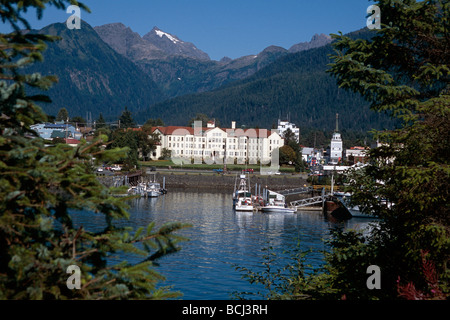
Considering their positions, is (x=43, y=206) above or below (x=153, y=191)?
above

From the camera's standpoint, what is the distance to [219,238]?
129 ft

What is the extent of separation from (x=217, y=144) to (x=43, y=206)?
13031 centimetres

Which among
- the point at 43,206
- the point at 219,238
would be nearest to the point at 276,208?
the point at 219,238

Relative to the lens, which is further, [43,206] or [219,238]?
[219,238]

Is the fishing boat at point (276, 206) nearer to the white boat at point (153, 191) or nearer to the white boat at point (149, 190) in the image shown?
the white boat at point (153, 191)

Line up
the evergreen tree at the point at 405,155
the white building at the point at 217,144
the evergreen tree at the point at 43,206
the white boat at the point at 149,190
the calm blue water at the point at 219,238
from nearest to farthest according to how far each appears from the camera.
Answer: the evergreen tree at the point at 43,206, the evergreen tree at the point at 405,155, the calm blue water at the point at 219,238, the white boat at the point at 149,190, the white building at the point at 217,144

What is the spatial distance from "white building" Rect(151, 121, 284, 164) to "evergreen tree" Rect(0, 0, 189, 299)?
412 feet

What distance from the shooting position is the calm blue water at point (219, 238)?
24.0m

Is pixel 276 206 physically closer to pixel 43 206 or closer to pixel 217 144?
pixel 43 206

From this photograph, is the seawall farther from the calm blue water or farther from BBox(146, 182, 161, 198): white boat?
the calm blue water

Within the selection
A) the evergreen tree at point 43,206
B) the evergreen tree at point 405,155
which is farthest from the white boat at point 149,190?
the evergreen tree at point 43,206

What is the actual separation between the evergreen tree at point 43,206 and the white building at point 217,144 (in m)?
126

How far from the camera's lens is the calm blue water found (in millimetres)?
24000

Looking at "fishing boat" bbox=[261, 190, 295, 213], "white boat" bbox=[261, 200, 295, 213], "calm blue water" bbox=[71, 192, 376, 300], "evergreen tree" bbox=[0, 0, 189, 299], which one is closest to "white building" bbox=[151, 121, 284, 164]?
"calm blue water" bbox=[71, 192, 376, 300]
